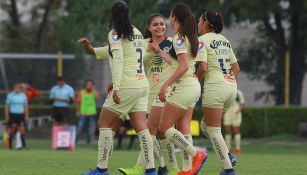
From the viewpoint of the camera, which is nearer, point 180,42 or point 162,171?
point 180,42

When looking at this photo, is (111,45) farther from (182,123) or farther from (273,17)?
→ (273,17)

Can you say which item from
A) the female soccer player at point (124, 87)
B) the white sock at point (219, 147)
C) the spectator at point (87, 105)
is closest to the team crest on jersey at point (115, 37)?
the female soccer player at point (124, 87)

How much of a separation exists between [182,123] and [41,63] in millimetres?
23234

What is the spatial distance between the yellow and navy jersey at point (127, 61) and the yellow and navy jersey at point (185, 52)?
433mm

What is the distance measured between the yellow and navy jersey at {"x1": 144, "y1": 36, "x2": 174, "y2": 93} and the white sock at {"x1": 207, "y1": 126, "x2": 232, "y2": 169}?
3.32 ft

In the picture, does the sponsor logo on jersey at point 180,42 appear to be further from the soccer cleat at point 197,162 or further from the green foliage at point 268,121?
the green foliage at point 268,121

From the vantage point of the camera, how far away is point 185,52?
42.1 feet

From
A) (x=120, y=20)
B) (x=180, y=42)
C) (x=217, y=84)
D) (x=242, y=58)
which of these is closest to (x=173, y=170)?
(x=217, y=84)

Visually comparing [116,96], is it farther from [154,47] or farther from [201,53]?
[201,53]

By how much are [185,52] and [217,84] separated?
28.1 inches

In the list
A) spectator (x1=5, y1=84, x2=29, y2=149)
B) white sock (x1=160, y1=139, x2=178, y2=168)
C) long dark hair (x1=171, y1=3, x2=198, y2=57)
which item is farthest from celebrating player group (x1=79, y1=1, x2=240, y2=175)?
spectator (x1=5, y1=84, x2=29, y2=149)

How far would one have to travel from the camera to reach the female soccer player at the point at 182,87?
508 inches

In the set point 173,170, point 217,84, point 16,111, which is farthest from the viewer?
point 16,111

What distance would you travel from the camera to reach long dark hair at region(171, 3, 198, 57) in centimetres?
1296
